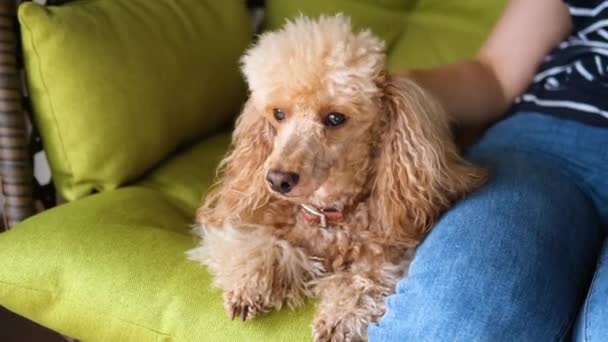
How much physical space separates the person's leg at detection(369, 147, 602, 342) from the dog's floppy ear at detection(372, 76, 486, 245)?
0.10 ft

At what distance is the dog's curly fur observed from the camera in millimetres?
934

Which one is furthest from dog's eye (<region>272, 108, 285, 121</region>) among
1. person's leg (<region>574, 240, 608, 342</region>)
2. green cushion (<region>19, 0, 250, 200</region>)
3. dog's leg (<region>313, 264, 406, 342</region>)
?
person's leg (<region>574, 240, 608, 342</region>)

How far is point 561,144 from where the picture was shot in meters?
1.15

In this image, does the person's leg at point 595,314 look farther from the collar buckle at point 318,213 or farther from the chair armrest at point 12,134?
the chair armrest at point 12,134

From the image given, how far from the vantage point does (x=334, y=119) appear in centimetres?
95

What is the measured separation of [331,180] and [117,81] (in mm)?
486

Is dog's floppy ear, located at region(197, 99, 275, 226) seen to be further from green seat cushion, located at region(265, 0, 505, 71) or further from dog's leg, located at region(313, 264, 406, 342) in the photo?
green seat cushion, located at region(265, 0, 505, 71)

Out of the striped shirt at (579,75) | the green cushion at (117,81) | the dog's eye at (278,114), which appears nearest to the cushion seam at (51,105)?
the green cushion at (117,81)

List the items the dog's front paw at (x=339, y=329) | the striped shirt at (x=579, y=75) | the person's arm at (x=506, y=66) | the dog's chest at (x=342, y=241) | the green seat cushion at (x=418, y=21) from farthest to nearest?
1. the green seat cushion at (x=418, y=21)
2. the person's arm at (x=506, y=66)
3. the striped shirt at (x=579, y=75)
4. the dog's chest at (x=342, y=241)
5. the dog's front paw at (x=339, y=329)

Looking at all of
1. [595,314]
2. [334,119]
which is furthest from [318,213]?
[595,314]

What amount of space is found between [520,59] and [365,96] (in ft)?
1.65

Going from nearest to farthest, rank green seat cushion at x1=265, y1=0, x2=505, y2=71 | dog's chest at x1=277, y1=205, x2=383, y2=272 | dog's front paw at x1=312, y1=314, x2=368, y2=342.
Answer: dog's front paw at x1=312, y1=314, x2=368, y2=342 → dog's chest at x1=277, y1=205, x2=383, y2=272 → green seat cushion at x1=265, y1=0, x2=505, y2=71

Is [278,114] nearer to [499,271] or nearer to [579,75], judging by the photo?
[499,271]

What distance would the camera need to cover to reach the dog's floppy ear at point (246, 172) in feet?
3.43
